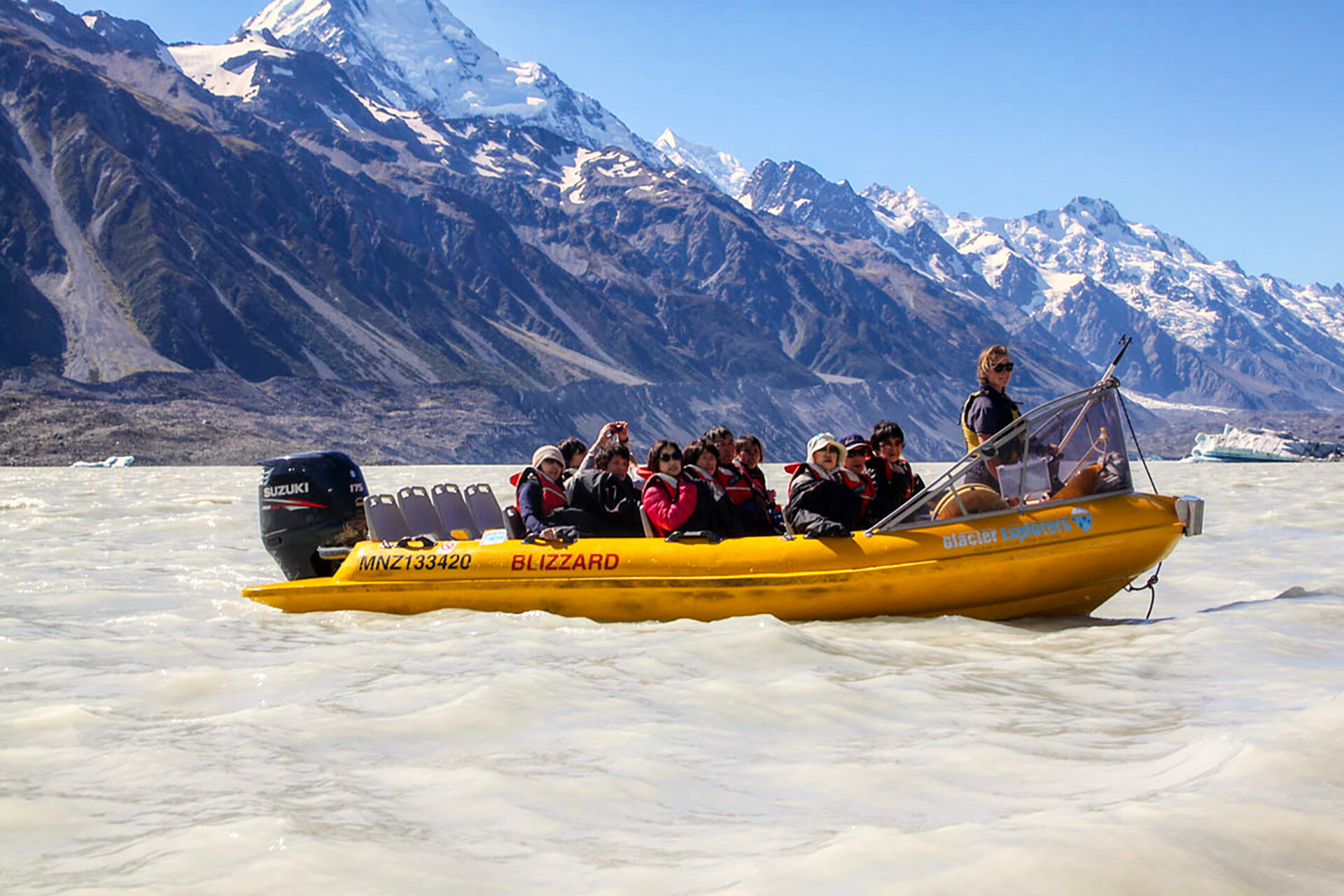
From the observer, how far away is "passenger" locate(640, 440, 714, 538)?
30.6 ft

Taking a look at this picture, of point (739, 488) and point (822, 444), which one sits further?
point (739, 488)

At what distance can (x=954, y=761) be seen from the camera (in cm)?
482

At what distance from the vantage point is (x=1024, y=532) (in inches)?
332

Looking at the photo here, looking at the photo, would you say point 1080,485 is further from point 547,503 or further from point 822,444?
point 547,503

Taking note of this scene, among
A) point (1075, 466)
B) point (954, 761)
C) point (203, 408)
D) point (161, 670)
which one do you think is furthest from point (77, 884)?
point (203, 408)

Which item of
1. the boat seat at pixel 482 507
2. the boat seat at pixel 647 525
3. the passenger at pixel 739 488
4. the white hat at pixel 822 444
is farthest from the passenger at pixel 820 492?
the boat seat at pixel 482 507

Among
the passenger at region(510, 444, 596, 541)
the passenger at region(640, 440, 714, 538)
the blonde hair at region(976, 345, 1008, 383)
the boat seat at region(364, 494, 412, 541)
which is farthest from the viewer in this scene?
the boat seat at region(364, 494, 412, 541)

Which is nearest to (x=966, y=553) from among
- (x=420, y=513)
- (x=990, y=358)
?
(x=990, y=358)

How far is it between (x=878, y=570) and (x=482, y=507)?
4696 mm

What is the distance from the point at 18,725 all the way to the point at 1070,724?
5.17m

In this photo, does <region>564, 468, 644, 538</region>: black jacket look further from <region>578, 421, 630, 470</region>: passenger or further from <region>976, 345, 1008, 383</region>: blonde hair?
<region>976, 345, 1008, 383</region>: blonde hair

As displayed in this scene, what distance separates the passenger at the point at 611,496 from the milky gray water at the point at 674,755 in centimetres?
118

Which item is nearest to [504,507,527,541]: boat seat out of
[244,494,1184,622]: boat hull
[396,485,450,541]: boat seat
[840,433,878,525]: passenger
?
[244,494,1184,622]: boat hull

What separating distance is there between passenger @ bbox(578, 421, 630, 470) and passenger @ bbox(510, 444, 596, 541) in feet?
0.84
